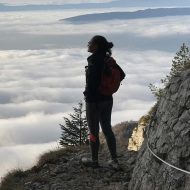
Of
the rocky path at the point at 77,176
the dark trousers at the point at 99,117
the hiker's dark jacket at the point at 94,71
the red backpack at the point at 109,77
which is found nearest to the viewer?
the hiker's dark jacket at the point at 94,71

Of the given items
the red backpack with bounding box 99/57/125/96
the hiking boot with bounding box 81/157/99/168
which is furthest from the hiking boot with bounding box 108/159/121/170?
the red backpack with bounding box 99/57/125/96

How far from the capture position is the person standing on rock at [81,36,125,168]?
1130cm

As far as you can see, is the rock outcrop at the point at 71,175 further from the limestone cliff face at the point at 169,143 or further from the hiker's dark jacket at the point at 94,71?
the hiker's dark jacket at the point at 94,71

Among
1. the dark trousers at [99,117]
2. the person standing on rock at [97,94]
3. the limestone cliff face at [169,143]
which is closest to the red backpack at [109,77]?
the person standing on rock at [97,94]

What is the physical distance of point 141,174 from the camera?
32.8 feet

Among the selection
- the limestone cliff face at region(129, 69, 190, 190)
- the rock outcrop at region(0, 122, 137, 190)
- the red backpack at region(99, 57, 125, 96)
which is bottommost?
the rock outcrop at region(0, 122, 137, 190)

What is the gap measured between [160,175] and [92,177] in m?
3.32

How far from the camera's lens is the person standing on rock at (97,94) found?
11.3 meters

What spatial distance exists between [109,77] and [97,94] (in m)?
0.42

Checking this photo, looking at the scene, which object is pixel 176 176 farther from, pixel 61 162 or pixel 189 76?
pixel 61 162

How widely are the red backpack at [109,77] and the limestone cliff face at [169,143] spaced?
1.54m

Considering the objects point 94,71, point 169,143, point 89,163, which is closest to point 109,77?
point 94,71

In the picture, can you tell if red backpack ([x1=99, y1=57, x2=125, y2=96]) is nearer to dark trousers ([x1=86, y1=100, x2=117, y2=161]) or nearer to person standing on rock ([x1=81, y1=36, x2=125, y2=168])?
person standing on rock ([x1=81, y1=36, x2=125, y2=168])

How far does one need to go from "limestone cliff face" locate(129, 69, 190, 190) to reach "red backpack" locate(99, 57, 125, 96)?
1.54 meters
